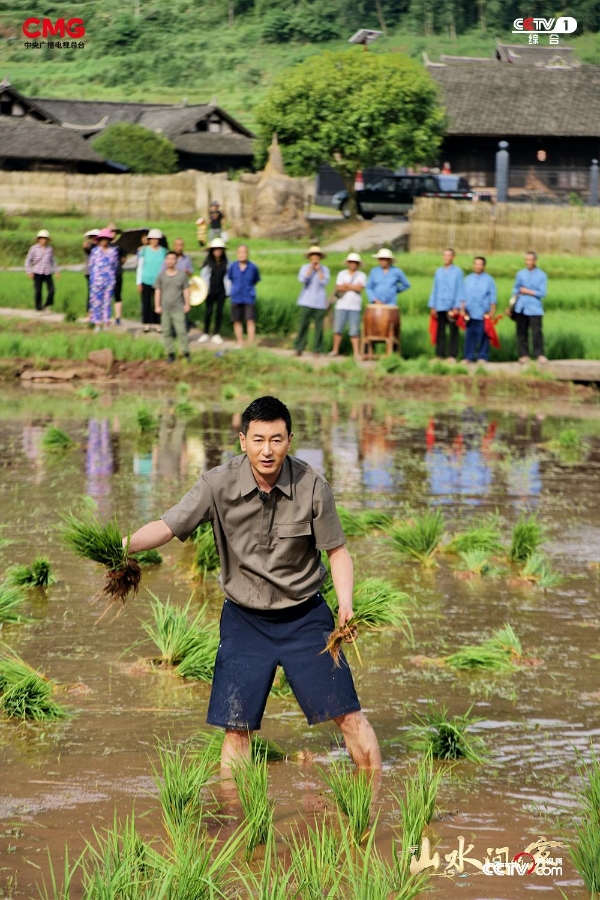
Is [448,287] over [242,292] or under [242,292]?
over

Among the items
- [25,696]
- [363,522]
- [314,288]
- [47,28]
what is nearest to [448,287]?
[314,288]

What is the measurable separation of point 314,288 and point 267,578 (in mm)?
14539

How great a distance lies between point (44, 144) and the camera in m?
49.4

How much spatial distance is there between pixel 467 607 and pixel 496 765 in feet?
8.01

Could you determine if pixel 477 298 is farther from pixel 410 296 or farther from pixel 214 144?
pixel 214 144

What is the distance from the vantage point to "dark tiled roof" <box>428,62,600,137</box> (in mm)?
49156

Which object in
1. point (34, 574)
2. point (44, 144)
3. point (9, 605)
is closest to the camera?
point (9, 605)

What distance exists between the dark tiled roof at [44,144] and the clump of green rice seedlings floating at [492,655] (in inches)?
1751

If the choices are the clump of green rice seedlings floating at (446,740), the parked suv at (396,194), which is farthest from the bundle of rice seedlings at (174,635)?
the parked suv at (396,194)

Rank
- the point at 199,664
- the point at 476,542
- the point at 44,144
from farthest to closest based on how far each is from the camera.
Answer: the point at 44,144
the point at 476,542
the point at 199,664

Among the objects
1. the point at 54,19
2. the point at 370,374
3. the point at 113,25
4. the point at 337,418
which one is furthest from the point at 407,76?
the point at 54,19

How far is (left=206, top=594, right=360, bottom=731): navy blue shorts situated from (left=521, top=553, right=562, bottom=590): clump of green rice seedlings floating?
3512 millimetres

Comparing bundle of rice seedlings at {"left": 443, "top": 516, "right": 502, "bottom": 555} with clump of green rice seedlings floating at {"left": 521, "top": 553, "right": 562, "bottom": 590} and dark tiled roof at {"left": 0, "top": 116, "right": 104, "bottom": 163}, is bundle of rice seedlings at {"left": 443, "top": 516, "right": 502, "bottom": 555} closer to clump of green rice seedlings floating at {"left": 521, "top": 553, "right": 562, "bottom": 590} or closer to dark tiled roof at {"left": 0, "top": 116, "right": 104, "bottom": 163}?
clump of green rice seedlings floating at {"left": 521, "top": 553, "right": 562, "bottom": 590}

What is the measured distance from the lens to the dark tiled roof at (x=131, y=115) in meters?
57.0
